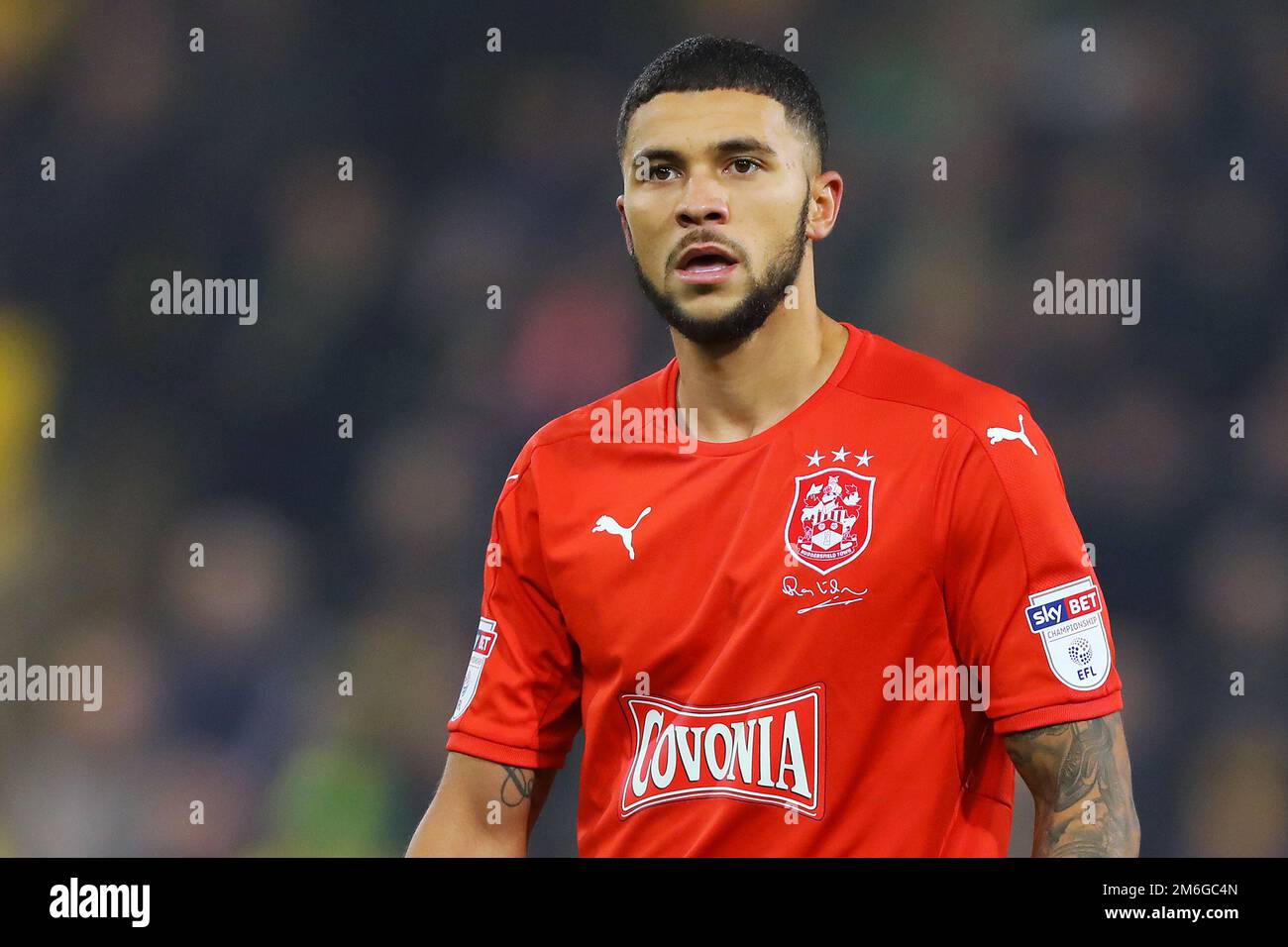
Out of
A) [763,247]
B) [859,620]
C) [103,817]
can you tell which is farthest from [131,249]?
[859,620]

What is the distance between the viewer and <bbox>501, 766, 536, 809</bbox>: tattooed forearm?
2.42 metres

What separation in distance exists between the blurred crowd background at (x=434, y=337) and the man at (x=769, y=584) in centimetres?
159

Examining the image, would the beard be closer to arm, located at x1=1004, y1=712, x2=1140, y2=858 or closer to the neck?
the neck

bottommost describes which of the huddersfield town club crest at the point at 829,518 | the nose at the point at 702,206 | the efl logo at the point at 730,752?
the efl logo at the point at 730,752

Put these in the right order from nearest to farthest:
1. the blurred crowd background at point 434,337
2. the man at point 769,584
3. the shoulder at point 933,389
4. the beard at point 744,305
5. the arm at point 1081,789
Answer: the arm at point 1081,789
the man at point 769,584
the shoulder at point 933,389
the beard at point 744,305
the blurred crowd background at point 434,337

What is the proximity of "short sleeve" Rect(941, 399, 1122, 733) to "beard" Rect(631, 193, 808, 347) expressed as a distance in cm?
38

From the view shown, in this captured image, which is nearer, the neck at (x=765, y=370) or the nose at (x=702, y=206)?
the nose at (x=702, y=206)

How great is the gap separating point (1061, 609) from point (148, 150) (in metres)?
3.30

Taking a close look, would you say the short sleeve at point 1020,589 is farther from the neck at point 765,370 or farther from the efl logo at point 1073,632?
the neck at point 765,370

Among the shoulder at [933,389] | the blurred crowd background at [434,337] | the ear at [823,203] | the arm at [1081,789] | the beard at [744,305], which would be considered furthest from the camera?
the blurred crowd background at [434,337]

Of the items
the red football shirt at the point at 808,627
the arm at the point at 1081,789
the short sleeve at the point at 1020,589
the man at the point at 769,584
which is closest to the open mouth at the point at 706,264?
the man at the point at 769,584

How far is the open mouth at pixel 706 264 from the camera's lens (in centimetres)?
230

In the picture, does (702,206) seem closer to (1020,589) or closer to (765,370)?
(765,370)

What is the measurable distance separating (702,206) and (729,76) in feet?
0.84
